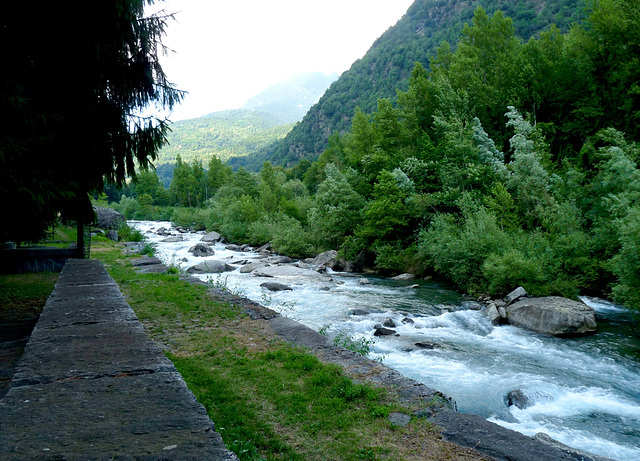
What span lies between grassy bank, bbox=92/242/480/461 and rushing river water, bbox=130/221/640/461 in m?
2.73

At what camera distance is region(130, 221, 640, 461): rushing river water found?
6.36 m

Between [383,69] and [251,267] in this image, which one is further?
[383,69]

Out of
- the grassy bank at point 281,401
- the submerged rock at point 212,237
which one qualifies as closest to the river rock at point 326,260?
the grassy bank at point 281,401

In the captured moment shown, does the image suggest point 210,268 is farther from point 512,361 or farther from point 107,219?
point 107,219

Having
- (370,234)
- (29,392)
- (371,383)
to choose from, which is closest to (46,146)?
(29,392)

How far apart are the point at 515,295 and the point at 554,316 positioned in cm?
271

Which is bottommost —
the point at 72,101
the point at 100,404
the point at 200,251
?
the point at 200,251

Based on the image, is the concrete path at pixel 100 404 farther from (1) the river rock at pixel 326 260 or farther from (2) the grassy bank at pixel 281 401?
(1) the river rock at pixel 326 260

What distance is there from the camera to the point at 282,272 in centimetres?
2164

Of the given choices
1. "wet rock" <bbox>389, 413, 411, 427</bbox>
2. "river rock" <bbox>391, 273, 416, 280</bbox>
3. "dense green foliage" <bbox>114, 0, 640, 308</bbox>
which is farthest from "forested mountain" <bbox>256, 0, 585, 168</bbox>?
"wet rock" <bbox>389, 413, 411, 427</bbox>

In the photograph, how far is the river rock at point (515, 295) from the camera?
13.9 meters

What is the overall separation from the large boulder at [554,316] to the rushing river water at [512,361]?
0.38 m

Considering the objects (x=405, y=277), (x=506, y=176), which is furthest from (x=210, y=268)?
(x=506, y=176)

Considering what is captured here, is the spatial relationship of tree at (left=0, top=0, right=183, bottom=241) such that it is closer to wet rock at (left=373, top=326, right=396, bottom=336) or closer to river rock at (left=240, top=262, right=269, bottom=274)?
wet rock at (left=373, top=326, right=396, bottom=336)
